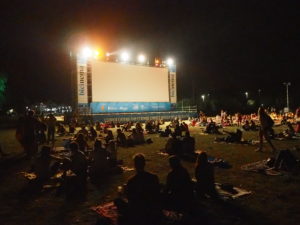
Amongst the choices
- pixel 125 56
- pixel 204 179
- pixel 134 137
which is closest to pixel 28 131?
pixel 134 137

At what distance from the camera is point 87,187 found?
763cm

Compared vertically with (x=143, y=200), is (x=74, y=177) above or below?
below

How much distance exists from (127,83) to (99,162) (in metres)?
27.9

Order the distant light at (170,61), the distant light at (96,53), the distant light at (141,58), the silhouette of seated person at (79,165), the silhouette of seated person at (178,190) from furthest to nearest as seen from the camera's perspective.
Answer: the distant light at (170,61) < the distant light at (141,58) < the distant light at (96,53) < the silhouette of seated person at (79,165) < the silhouette of seated person at (178,190)

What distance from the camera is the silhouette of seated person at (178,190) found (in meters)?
5.41

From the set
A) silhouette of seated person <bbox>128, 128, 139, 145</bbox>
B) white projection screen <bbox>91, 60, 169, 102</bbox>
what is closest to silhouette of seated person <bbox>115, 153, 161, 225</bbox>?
silhouette of seated person <bbox>128, 128, 139, 145</bbox>

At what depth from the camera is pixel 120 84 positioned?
35.6 metres

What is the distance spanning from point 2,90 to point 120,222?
4685 cm

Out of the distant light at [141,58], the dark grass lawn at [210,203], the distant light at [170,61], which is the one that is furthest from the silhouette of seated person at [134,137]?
the distant light at [170,61]

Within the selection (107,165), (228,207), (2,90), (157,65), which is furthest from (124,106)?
(228,207)

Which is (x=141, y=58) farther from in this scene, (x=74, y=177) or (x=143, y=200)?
(x=143, y=200)

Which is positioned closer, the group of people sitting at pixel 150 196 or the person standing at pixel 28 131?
the group of people sitting at pixel 150 196

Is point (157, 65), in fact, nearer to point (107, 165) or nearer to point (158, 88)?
point (158, 88)

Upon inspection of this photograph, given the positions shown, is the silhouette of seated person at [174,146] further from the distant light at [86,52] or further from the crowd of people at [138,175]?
the distant light at [86,52]
